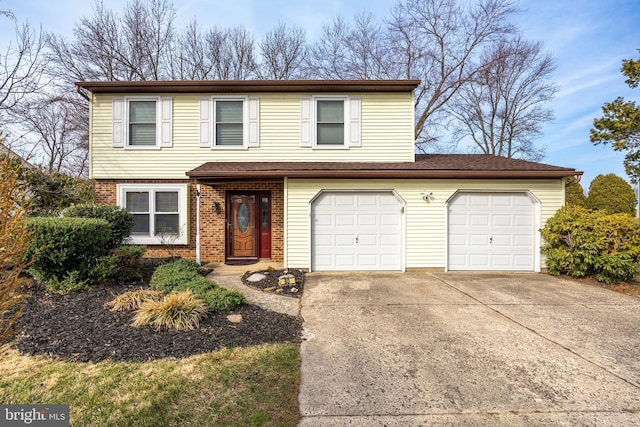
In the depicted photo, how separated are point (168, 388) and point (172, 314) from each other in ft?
5.13

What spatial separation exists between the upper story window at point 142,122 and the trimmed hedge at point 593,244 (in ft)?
38.6

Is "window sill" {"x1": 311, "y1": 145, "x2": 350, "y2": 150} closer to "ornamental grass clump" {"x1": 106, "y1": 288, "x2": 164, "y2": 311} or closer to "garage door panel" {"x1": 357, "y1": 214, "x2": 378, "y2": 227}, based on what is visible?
"garage door panel" {"x1": 357, "y1": 214, "x2": 378, "y2": 227}

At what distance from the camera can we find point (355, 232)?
26.7ft

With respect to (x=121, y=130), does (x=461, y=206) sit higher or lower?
lower

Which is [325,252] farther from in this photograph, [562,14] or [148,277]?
[562,14]

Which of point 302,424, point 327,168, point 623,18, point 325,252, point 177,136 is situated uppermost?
point 623,18

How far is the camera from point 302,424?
7.92 feet

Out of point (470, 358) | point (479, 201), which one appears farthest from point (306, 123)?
point (470, 358)

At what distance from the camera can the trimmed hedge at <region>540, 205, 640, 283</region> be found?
6.82 m

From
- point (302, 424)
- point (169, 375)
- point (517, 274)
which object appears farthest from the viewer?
point (517, 274)

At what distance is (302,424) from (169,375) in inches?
63.7

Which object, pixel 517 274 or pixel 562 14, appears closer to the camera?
pixel 517 274

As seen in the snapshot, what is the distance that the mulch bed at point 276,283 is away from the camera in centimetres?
621

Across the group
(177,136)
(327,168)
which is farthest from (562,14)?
(177,136)
